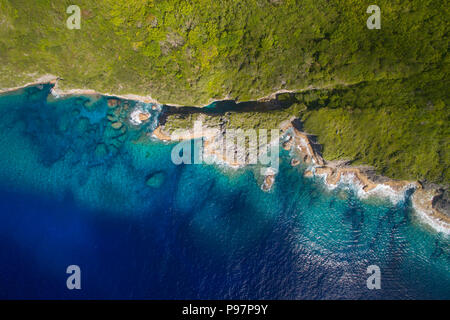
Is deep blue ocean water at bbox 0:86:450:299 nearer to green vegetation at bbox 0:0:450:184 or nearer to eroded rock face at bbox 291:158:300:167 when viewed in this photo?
eroded rock face at bbox 291:158:300:167

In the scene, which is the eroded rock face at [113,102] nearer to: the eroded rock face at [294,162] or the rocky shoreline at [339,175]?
the rocky shoreline at [339,175]

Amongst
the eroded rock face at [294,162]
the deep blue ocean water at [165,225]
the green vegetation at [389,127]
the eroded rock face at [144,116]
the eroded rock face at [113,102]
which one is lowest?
the deep blue ocean water at [165,225]

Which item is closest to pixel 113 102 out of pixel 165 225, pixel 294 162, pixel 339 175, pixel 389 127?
pixel 165 225

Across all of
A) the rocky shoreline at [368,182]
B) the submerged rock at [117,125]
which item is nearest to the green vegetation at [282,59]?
the rocky shoreline at [368,182]

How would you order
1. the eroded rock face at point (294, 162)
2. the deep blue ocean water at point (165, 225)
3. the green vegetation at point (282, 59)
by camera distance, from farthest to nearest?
the eroded rock face at point (294, 162)
the deep blue ocean water at point (165, 225)
the green vegetation at point (282, 59)

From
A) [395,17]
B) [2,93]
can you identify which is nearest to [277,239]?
[395,17]

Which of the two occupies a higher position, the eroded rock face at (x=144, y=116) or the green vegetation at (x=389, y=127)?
the eroded rock face at (x=144, y=116)
